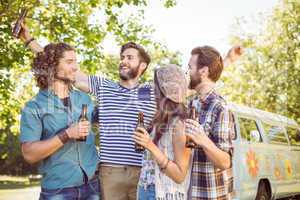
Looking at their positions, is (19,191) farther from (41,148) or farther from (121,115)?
(41,148)

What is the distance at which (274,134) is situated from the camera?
12125 mm

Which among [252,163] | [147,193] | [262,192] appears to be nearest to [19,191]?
[262,192]

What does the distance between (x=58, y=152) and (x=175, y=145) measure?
81 cm

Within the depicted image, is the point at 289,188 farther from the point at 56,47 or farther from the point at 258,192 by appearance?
the point at 56,47

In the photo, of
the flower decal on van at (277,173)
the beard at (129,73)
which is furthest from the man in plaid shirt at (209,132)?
the flower decal on van at (277,173)

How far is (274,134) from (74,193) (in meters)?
9.31

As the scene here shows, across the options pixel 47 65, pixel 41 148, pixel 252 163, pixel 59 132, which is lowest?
pixel 252 163

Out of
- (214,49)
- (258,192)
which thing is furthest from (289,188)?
(214,49)

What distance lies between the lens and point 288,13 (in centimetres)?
3234

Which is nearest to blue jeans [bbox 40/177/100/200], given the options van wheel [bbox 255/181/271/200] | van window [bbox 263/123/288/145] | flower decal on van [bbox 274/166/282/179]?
van wheel [bbox 255/181/271/200]

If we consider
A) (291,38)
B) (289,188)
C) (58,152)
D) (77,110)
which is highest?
(291,38)

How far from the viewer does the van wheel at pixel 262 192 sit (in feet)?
34.4

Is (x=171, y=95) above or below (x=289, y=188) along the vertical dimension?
above

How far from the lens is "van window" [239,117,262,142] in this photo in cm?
992
